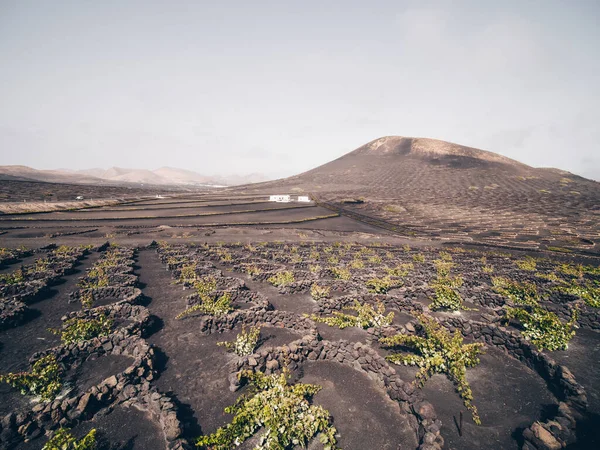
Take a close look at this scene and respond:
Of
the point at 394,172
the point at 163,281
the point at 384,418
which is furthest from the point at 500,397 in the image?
the point at 394,172

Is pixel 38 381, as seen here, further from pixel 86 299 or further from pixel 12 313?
pixel 86 299

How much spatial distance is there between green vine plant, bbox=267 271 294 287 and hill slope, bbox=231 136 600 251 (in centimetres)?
5137

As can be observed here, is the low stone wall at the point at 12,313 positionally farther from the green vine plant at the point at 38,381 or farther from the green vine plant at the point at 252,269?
the green vine plant at the point at 252,269

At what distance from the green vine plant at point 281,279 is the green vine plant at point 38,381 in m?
17.3

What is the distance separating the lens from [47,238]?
49438 millimetres

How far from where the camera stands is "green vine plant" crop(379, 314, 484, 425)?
1445cm

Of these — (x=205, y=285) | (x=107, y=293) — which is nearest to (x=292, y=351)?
(x=205, y=285)

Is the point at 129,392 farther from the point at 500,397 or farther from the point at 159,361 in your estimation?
the point at 500,397

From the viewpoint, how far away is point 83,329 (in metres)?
17.0

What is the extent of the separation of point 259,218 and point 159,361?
66.2m

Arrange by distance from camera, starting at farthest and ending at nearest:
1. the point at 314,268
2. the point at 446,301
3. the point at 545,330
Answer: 1. the point at 314,268
2. the point at 446,301
3. the point at 545,330

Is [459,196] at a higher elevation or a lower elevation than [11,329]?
higher

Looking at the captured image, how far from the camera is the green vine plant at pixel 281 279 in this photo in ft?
90.9

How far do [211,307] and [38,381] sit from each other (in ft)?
32.7
